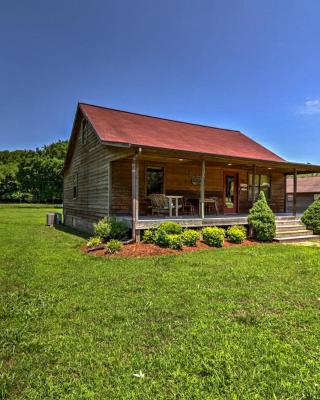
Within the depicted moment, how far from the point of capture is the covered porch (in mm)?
10398

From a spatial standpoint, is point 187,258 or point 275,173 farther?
point 275,173

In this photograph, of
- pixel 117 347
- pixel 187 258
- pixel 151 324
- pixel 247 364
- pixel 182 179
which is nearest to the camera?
pixel 247 364

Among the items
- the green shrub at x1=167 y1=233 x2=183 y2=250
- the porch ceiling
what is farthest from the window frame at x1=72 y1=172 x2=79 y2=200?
the green shrub at x1=167 y1=233 x2=183 y2=250

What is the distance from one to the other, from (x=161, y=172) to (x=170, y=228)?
4385 mm

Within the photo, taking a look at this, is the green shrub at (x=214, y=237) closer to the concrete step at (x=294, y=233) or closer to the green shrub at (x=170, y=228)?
the green shrub at (x=170, y=228)

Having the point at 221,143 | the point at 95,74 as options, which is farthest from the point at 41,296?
the point at 95,74

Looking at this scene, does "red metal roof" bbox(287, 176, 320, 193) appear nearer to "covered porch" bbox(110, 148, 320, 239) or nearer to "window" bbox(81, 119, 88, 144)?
"covered porch" bbox(110, 148, 320, 239)

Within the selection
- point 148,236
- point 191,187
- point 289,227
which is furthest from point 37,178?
point 289,227

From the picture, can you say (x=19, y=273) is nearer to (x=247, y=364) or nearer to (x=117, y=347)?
(x=117, y=347)

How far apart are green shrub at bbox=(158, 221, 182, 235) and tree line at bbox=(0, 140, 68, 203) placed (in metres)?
42.2

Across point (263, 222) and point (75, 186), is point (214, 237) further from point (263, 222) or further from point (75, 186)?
point (75, 186)

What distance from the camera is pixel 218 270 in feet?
20.4

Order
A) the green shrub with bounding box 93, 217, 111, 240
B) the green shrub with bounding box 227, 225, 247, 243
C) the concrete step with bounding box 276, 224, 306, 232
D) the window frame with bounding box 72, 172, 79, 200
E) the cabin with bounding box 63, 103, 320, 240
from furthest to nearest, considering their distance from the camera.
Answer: the window frame with bounding box 72, 172, 79, 200 → the concrete step with bounding box 276, 224, 306, 232 → the cabin with bounding box 63, 103, 320, 240 → the green shrub with bounding box 227, 225, 247, 243 → the green shrub with bounding box 93, 217, 111, 240

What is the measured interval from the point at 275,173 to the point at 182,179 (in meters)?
6.45
